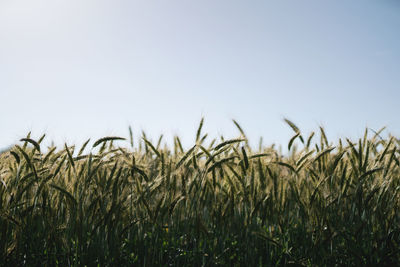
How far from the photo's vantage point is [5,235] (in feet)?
6.36

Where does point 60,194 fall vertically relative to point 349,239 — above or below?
above

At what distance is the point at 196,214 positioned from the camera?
1780 mm

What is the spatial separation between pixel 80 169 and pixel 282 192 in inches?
46.5

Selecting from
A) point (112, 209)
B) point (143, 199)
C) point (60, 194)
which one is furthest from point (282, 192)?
point (60, 194)

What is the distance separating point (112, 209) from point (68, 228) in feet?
0.85

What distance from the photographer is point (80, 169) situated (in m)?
1.95

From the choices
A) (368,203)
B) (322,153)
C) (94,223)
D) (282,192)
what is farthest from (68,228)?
(368,203)

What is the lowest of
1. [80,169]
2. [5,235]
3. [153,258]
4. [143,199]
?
[153,258]

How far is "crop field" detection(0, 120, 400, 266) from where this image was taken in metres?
1.81

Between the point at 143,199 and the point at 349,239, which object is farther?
the point at 349,239

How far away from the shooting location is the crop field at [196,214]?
5.94 ft

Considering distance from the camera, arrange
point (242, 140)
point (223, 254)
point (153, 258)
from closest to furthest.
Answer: point (153, 258) → point (223, 254) → point (242, 140)

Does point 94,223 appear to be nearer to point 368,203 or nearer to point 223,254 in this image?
point 223,254

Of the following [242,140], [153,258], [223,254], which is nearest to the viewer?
[153,258]
